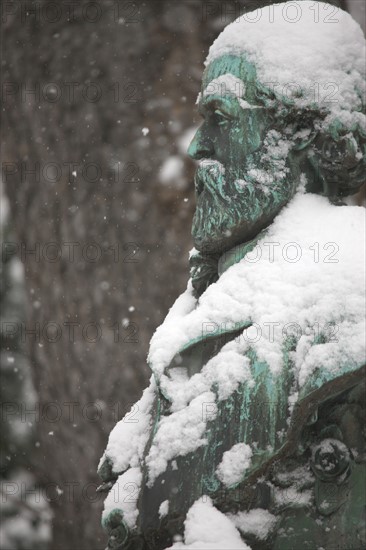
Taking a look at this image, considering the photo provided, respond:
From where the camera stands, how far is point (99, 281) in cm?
747

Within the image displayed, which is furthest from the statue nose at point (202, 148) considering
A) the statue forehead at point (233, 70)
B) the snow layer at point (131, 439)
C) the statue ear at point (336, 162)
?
the snow layer at point (131, 439)

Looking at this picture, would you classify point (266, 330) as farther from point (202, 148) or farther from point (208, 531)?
point (202, 148)

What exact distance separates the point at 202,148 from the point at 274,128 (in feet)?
0.67

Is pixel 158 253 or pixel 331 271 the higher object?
pixel 331 271

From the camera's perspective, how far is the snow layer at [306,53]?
3191mm

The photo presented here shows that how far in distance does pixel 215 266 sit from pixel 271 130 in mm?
420

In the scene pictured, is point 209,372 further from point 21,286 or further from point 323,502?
point 21,286

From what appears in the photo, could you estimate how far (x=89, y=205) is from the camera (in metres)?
7.54

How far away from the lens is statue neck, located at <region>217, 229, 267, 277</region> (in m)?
3.16

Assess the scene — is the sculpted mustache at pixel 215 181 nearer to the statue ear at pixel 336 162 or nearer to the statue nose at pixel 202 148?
the statue nose at pixel 202 148

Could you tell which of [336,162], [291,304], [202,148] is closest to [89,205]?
[202,148]

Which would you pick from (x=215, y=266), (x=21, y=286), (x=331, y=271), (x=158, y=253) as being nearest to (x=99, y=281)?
(x=158, y=253)

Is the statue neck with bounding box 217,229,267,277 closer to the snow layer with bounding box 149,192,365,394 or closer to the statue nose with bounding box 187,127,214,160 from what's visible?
the snow layer with bounding box 149,192,365,394

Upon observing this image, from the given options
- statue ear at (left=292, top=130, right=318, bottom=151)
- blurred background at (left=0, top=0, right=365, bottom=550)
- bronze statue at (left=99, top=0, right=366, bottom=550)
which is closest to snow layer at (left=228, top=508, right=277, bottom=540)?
bronze statue at (left=99, top=0, right=366, bottom=550)
